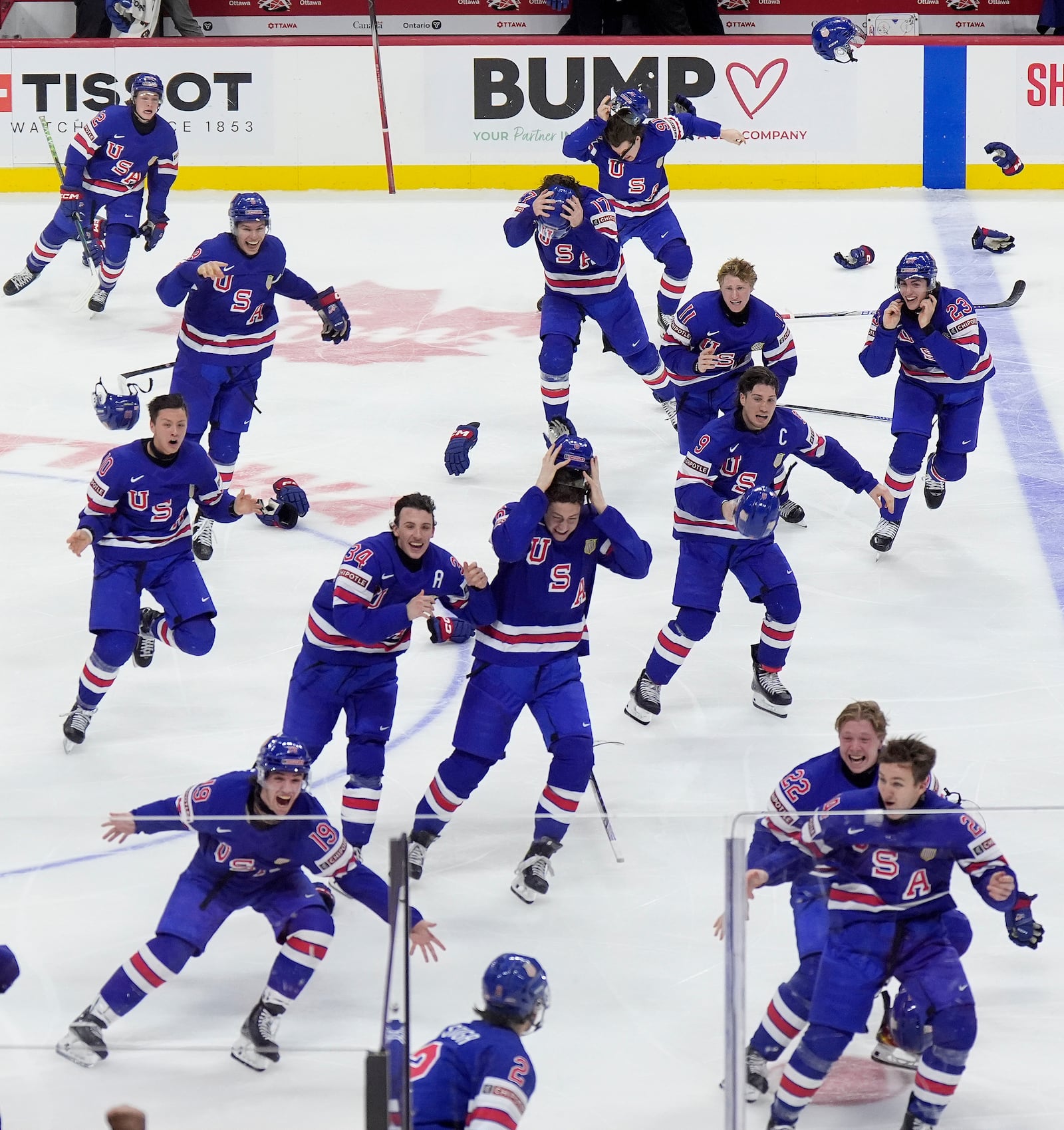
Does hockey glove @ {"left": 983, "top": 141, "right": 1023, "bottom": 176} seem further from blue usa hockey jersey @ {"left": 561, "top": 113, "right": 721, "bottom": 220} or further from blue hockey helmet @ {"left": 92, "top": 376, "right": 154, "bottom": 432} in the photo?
blue hockey helmet @ {"left": 92, "top": 376, "right": 154, "bottom": 432}

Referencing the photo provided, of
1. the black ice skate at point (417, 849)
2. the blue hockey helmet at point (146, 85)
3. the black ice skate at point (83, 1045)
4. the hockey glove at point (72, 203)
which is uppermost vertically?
the black ice skate at point (417, 849)

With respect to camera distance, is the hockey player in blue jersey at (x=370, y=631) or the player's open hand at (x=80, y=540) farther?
the player's open hand at (x=80, y=540)

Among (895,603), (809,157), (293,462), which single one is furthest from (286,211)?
(895,603)

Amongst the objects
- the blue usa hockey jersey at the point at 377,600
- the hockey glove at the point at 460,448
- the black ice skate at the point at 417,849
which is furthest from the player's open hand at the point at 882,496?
the black ice skate at the point at 417,849

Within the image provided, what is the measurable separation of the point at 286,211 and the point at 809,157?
12.3ft

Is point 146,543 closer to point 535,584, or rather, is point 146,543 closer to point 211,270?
point 535,584

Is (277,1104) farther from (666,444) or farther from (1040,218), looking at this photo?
(1040,218)

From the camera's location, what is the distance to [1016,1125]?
3996 mm

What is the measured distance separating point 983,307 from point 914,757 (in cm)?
729

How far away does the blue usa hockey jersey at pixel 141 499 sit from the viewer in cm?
626

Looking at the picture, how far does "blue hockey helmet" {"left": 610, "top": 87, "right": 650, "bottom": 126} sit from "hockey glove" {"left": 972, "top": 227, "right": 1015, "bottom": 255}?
3085mm

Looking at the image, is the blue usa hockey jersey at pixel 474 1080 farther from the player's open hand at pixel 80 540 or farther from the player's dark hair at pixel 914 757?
the player's open hand at pixel 80 540

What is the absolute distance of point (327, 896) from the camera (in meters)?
4.27

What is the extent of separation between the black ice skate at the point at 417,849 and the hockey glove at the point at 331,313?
450cm
